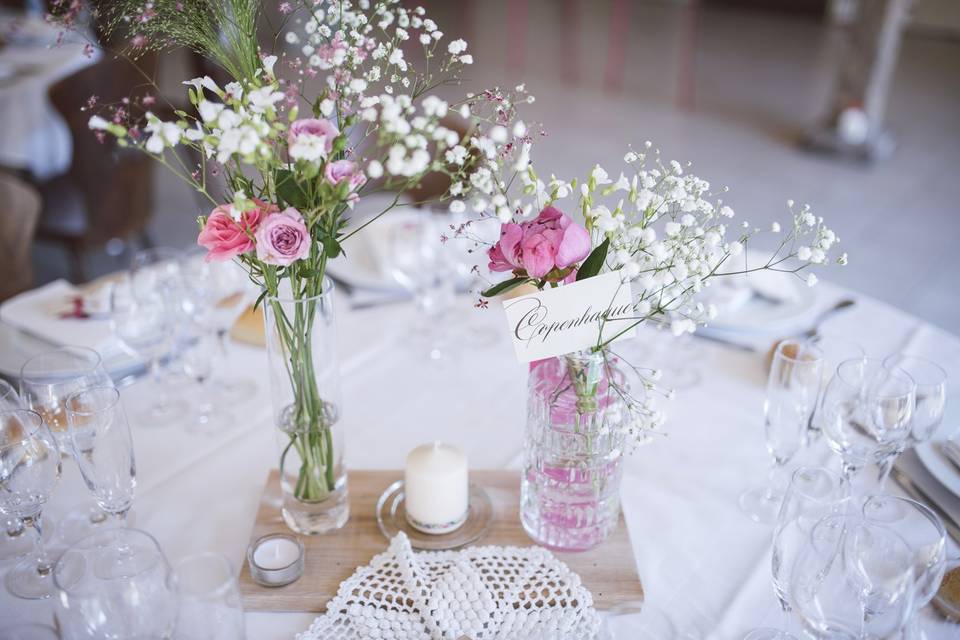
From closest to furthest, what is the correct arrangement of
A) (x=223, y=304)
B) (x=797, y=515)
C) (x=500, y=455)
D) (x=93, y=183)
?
(x=797, y=515) < (x=500, y=455) < (x=223, y=304) < (x=93, y=183)

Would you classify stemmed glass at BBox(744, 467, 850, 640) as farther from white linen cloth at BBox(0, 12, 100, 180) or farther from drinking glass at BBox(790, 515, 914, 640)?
white linen cloth at BBox(0, 12, 100, 180)

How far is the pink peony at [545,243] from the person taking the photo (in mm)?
855

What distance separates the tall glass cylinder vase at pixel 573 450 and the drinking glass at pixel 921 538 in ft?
0.99

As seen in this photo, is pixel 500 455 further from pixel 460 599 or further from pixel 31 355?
pixel 31 355

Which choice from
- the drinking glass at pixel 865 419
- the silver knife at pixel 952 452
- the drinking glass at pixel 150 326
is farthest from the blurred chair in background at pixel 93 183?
the silver knife at pixel 952 452

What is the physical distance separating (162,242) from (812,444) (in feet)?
10.6

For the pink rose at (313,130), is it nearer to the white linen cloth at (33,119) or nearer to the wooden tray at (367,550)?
the wooden tray at (367,550)

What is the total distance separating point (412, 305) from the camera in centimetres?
165

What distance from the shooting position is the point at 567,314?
2.96ft

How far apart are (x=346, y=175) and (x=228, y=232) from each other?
13 centimetres

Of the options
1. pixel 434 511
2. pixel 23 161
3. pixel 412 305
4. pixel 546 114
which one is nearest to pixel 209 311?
pixel 412 305

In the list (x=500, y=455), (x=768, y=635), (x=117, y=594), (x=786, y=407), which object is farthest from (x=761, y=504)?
(x=117, y=594)

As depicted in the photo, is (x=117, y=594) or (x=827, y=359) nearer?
(x=117, y=594)

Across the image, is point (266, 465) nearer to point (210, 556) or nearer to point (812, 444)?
point (210, 556)
